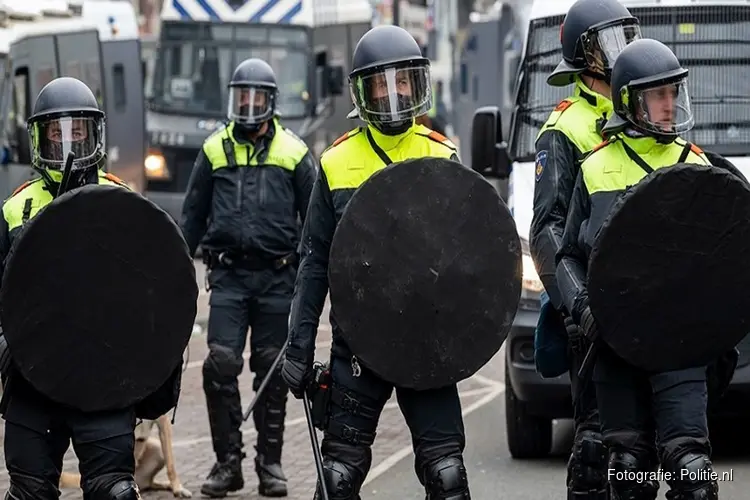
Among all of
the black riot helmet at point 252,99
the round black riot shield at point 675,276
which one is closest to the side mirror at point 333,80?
the black riot helmet at point 252,99

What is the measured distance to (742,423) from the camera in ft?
33.2

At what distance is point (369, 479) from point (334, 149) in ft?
9.36

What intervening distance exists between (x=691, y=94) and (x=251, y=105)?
2399 millimetres

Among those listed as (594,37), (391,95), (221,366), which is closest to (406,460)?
(221,366)

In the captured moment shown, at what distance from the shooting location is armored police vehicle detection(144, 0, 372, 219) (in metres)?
22.7

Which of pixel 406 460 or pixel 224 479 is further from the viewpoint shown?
pixel 406 460

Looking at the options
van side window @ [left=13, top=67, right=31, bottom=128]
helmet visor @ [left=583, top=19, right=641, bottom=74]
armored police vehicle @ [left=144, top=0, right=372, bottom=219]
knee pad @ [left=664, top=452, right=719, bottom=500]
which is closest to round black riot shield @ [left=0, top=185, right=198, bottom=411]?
knee pad @ [left=664, top=452, right=719, bottom=500]

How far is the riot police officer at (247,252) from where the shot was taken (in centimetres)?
873

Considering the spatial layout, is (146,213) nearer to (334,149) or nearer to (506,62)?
(334,149)

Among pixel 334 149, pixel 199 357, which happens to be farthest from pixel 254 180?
pixel 199 357

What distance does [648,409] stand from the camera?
624 cm

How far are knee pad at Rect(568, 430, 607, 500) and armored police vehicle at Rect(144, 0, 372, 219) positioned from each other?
16.2 m

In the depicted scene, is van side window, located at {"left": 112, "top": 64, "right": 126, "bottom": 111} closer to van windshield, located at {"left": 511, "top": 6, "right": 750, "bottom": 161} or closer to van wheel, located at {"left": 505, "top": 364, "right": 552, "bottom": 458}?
van windshield, located at {"left": 511, "top": 6, "right": 750, "bottom": 161}

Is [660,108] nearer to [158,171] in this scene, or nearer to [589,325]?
[589,325]
